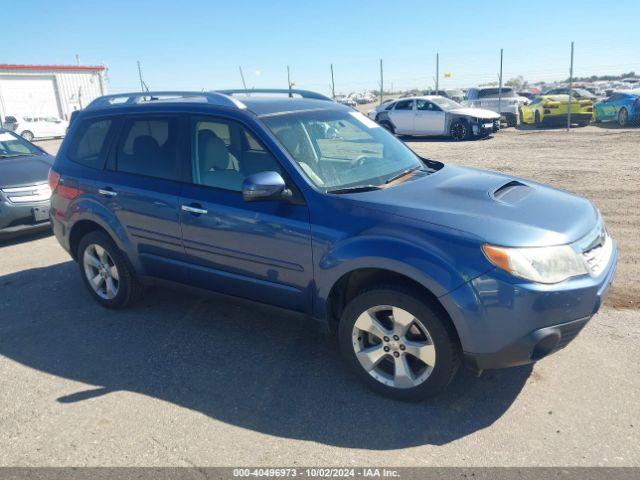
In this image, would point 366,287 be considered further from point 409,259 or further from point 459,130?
point 459,130

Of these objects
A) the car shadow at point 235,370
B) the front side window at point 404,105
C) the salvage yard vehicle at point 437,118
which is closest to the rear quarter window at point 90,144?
the car shadow at point 235,370

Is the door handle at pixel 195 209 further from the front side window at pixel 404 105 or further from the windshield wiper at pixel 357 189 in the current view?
the front side window at pixel 404 105

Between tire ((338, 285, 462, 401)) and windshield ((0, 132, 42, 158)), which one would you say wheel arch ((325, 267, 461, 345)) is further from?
windshield ((0, 132, 42, 158))

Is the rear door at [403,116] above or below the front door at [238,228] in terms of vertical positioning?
below

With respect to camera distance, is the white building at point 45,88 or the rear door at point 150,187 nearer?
the rear door at point 150,187

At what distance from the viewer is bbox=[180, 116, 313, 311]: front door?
3.45 metres

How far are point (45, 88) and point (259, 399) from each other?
39.9 metres

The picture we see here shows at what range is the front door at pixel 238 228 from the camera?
345 cm

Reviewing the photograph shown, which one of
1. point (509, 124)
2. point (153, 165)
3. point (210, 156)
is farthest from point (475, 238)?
point (509, 124)

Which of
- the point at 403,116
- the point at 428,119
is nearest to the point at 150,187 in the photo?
the point at 428,119

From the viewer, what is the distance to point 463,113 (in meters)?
17.6

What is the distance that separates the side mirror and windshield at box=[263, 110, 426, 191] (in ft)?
0.85

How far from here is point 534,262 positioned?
2799mm

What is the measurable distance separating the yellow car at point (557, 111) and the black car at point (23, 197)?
17.5 m
